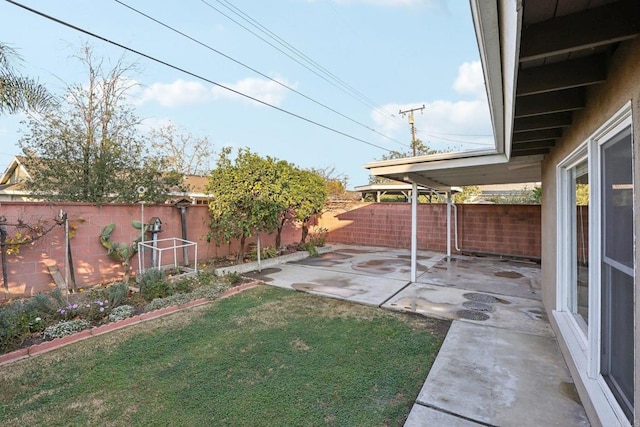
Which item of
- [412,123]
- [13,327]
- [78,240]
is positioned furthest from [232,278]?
[412,123]

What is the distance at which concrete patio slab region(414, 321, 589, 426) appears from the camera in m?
2.35

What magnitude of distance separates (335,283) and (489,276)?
3572 mm

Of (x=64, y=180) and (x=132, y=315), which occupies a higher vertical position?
(x=64, y=180)

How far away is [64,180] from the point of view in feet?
23.0

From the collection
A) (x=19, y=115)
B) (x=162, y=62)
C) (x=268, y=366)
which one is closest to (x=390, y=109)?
(x=162, y=62)

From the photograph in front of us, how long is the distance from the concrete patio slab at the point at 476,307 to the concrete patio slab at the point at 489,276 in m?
0.47

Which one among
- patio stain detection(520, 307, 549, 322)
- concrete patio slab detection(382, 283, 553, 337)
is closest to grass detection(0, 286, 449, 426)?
concrete patio slab detection(382, 283, 553, 337)

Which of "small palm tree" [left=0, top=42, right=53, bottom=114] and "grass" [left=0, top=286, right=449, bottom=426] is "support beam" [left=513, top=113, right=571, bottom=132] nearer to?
"grass" [left=0, top=286, right=449, bottom=426]

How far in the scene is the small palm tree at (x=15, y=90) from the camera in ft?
20.2

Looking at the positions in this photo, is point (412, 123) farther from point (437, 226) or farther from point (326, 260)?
point (326, 260)

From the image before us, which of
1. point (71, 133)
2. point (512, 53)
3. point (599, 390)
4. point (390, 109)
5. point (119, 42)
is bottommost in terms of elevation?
point (599, 390)

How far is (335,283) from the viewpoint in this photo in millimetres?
6312

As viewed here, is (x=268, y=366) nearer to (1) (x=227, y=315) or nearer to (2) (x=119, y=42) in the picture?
(1) (x=227, y=315)

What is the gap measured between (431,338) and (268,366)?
6.38 ft
